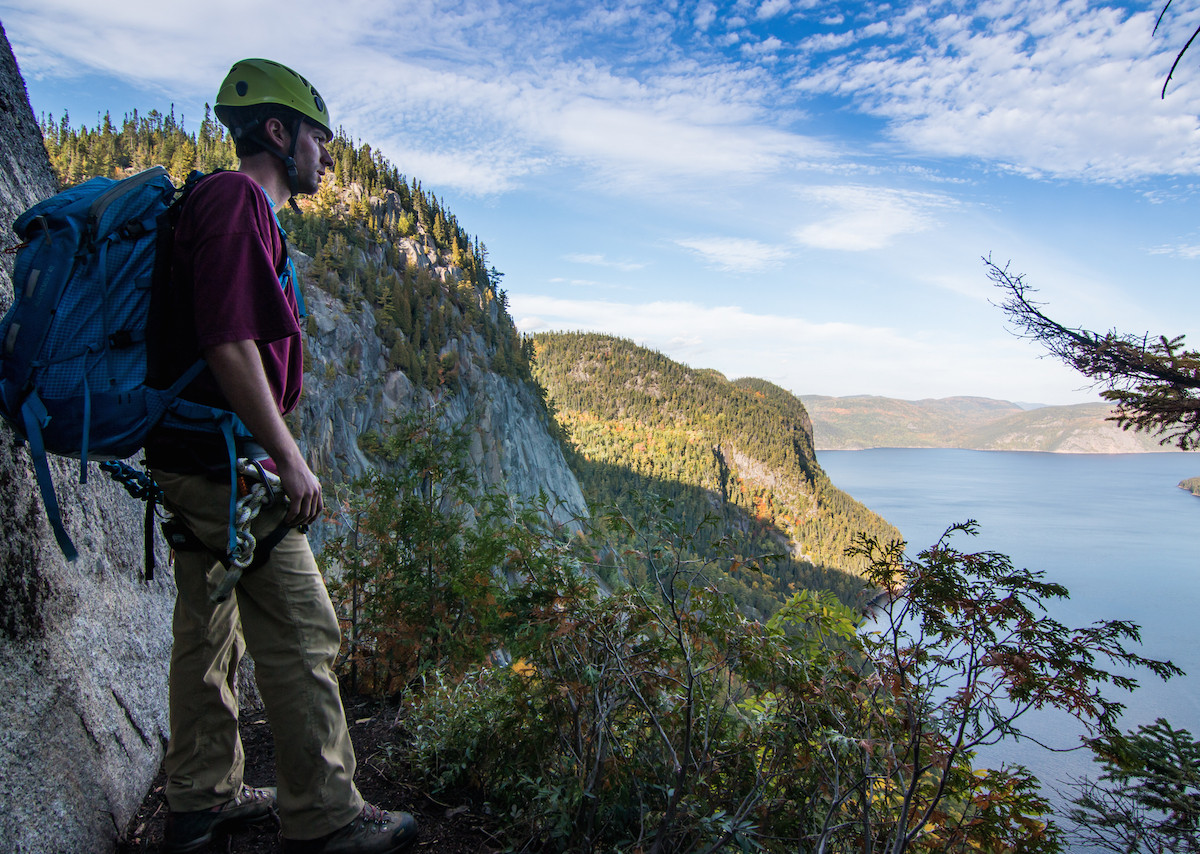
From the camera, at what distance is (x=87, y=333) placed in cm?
162

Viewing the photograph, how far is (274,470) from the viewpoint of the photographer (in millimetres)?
1838

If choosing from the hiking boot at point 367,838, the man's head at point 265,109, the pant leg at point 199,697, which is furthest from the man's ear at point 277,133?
the hiking boot at point 367,838

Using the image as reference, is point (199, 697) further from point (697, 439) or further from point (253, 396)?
point (697, 439)

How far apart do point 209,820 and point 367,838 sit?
64 cm

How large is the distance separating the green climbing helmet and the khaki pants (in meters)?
1.21

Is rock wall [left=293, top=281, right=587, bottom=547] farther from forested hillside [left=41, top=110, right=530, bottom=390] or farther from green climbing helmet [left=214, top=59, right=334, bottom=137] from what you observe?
green climbing helmet [left=214, top=59, right=334, bottom=137]

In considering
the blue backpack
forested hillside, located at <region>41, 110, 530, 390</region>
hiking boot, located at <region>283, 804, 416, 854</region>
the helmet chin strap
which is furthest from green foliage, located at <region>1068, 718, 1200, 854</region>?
forested hillside, located at <region>41, 110, 530, 390</region>

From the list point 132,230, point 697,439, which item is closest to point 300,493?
point 132,230

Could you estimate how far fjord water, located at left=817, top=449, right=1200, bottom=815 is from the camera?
3556 cm

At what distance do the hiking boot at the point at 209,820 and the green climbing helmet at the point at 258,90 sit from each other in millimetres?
2381

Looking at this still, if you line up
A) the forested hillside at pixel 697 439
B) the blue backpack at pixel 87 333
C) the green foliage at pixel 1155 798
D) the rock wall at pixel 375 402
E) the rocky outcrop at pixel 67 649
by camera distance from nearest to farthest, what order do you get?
the blue backpack at pixel 87 333, the rocky outcrop at pixel 67 649, the green foliage at pixel 1155 798, the rock wall at pixel 375 402, the forested hillside at pixel 697 439

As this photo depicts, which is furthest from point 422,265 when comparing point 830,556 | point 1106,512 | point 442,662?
point 1106,512

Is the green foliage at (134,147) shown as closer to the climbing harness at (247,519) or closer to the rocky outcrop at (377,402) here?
the rocky outcrop at (377,402)

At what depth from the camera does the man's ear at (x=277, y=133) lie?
1.98m
